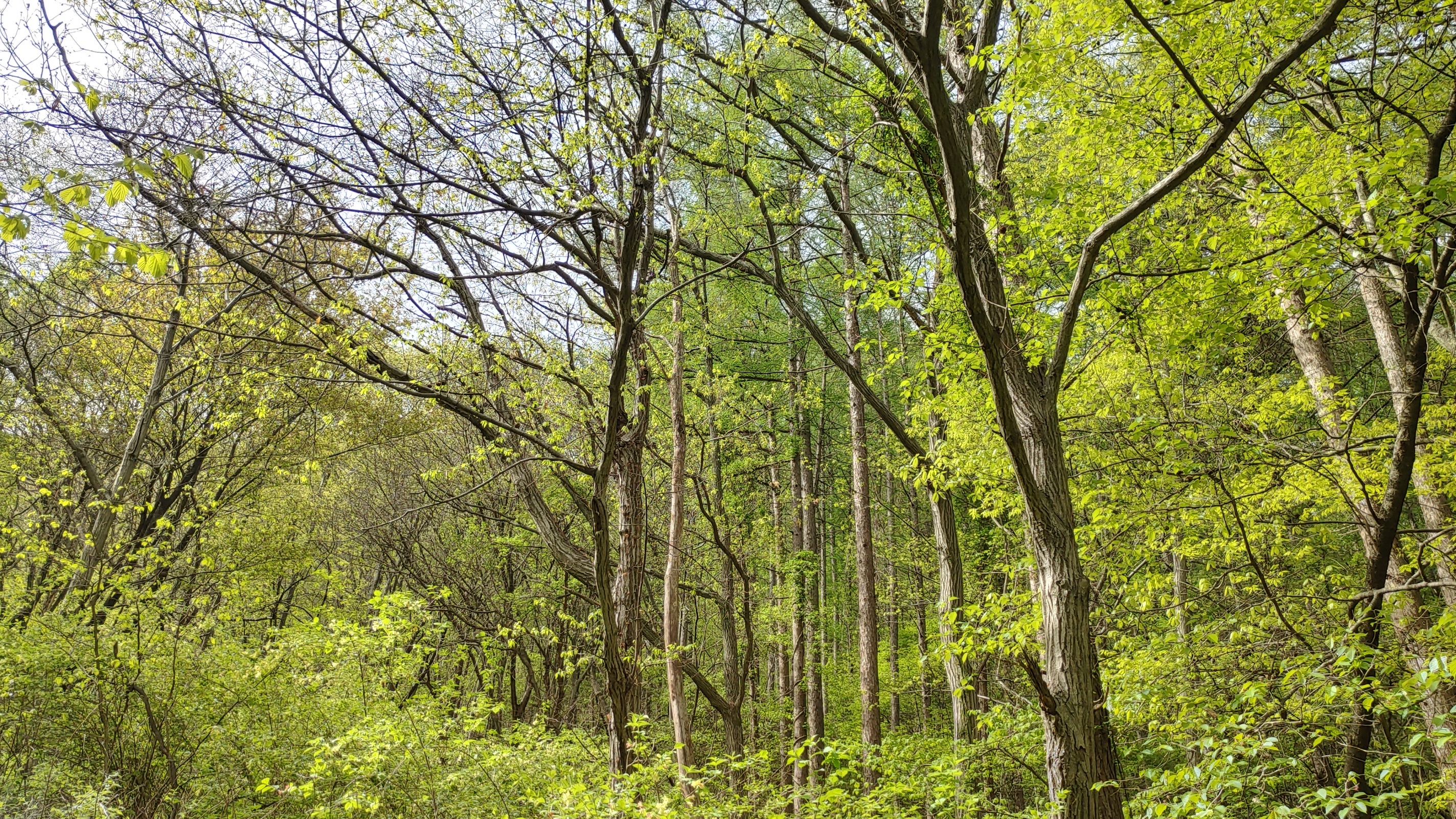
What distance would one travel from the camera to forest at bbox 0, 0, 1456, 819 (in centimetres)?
388

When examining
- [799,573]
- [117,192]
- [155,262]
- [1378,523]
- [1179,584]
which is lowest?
[1179,584]

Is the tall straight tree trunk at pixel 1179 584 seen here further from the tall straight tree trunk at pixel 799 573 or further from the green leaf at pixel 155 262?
the green leaf at pixel 155 262

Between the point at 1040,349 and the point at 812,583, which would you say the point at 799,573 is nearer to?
the point at 812,583

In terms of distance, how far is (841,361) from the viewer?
20.9 ft

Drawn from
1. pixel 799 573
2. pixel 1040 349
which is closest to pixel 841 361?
pixel 1040 349

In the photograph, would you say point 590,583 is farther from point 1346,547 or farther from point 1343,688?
point 1346,547

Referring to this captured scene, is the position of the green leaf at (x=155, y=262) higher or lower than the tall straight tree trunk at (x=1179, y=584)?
higher

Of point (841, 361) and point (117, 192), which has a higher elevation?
point (841, 361)

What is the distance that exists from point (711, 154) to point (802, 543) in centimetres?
830

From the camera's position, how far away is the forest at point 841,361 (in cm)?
388

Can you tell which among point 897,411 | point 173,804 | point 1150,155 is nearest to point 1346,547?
point 897,411

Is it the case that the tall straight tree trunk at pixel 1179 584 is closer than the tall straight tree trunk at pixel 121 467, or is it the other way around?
the tall straight tree trunk at pixel 1179 584

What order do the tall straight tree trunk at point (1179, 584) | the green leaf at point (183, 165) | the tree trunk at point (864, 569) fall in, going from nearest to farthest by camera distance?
the green leaf at point (183, 165) < the tall straight tree trunk at point (1179, 584) < the tree trunk at point (864, 569)

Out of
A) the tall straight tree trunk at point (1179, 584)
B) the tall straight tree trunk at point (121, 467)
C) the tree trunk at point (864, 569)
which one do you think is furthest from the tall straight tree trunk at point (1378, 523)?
the tall straight tree trunk at point (121, 467)
